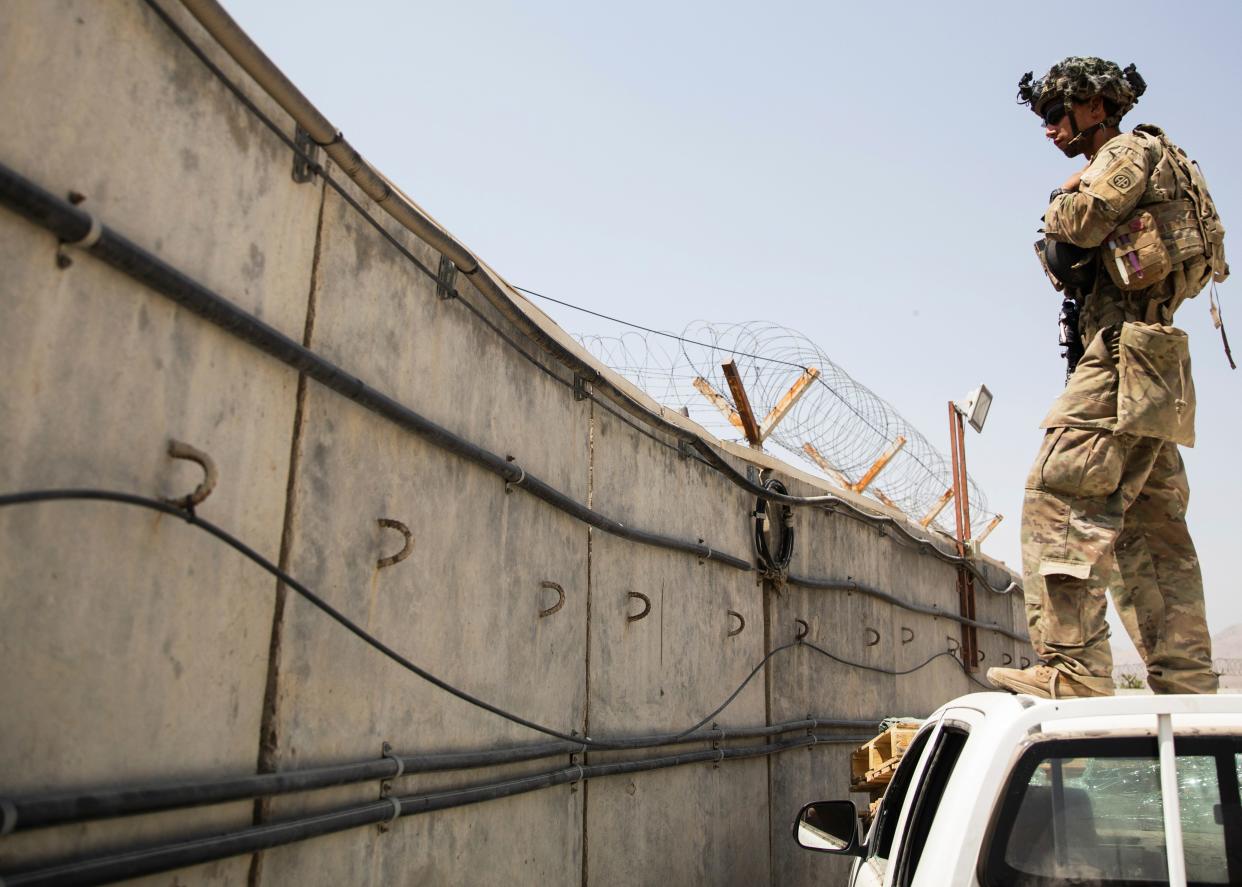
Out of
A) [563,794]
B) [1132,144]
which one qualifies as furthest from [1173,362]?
[563,794]

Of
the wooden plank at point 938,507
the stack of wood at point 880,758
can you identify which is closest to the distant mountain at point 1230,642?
the wooden plank at point 938,507

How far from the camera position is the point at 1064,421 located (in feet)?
12.9

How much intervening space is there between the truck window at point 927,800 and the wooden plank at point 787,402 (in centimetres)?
380

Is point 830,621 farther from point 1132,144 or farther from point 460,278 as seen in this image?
point 460,278

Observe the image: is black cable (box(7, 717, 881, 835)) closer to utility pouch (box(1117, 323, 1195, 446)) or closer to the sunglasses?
utility pouch (box(1117, 323, 1195, 446))

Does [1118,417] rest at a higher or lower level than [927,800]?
higher

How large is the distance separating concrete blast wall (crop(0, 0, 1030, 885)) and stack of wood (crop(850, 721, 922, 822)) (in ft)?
2.74

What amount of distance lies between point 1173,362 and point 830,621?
10.2 ft

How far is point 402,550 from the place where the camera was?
9.84 ft

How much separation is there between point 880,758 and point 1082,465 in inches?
55.2

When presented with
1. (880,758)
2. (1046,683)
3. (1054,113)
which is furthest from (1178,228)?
(880,758)

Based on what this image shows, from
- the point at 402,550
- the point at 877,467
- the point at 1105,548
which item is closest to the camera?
the point at 402,550

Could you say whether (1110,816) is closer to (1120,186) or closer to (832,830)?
(832,830)

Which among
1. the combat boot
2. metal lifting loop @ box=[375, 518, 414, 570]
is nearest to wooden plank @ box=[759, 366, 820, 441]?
the combat boot
